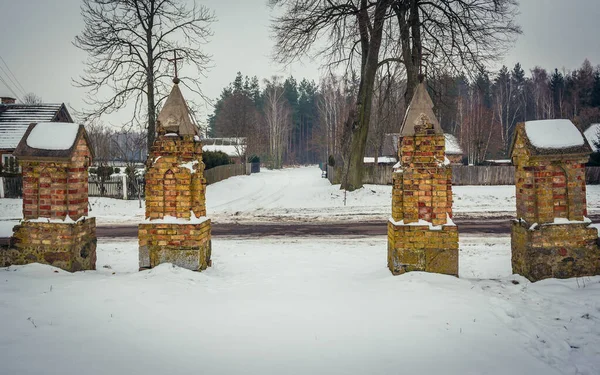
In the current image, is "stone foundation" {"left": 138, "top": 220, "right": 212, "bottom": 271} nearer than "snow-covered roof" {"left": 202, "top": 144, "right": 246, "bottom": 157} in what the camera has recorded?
Yes

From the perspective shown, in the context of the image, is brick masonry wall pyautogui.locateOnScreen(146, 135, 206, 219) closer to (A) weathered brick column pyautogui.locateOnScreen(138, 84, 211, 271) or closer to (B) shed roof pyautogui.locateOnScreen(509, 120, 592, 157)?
(A) weathered brick column pyautogui.locateOnScreen(138, 84, 211, 271)

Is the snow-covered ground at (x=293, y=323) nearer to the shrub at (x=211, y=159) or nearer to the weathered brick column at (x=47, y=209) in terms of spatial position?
the weathered brick column at (x=47, y=209)

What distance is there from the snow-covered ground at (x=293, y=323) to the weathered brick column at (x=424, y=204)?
276mm

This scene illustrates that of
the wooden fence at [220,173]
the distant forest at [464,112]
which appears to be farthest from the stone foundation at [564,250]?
the wooden fence at [220,173]

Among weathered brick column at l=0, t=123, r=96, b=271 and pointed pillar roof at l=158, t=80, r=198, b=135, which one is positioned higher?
pointed pillar roof at l=158, t=80, r=198, b=135

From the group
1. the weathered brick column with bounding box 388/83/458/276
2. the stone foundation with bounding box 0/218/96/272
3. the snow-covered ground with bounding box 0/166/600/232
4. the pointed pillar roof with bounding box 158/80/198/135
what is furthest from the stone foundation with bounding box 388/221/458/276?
the snow-covered ground with bounding box 0/166/600/232

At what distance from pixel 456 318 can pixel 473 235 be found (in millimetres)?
5935

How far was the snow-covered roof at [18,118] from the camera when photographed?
24.2 m

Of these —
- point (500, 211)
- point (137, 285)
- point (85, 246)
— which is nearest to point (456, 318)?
point (137, 285)

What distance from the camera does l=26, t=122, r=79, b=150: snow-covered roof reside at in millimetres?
4598

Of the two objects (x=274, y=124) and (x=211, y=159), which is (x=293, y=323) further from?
(x=274, y=124)

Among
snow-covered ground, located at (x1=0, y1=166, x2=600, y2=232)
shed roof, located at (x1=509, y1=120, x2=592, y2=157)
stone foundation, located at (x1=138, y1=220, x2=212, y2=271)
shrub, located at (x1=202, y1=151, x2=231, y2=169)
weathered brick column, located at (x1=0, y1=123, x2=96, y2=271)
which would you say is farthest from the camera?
shrub, located at (x1=202, y1=151, x2=231, y2=169)

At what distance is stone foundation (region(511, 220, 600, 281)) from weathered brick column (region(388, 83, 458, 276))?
976 millimetres

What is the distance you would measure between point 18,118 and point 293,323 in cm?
3058
